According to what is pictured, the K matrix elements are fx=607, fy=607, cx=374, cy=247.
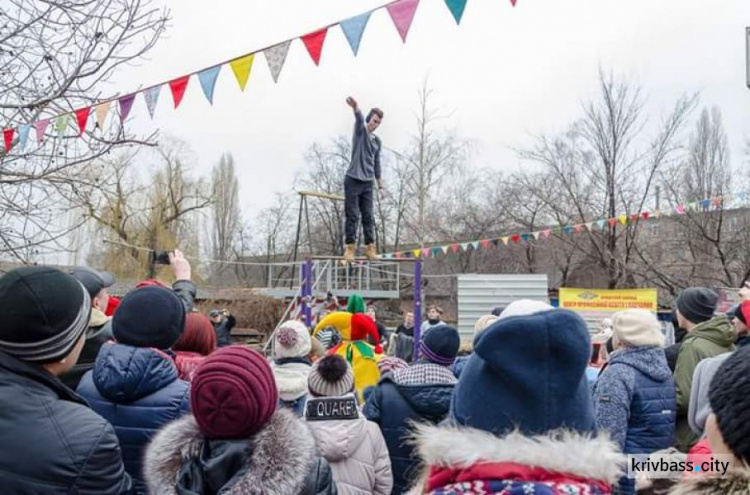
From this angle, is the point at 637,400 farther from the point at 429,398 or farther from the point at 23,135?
the point at 23,135

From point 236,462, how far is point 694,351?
3.13m

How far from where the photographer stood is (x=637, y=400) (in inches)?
131

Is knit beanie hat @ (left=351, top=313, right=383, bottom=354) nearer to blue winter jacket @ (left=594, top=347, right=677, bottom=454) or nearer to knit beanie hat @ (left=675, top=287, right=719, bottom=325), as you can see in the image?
blue winter jacket @ (left=594, top=347, right=677, bottom=454)

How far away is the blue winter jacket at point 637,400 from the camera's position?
3254 mm

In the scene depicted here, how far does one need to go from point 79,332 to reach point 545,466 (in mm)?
1494

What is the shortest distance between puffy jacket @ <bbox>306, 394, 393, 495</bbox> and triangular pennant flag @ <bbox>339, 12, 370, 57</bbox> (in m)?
4.29

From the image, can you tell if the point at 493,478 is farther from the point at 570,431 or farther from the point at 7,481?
the point at 7,481

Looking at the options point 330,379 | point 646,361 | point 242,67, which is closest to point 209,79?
point 242,67

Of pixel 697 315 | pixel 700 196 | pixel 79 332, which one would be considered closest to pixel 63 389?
pixel 79 332

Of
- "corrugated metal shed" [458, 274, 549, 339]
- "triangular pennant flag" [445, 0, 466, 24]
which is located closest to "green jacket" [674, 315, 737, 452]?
"triangular pennant flag" [445, 0, 466, 24]

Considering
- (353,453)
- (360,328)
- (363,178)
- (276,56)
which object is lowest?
(353,453)

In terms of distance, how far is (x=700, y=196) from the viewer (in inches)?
971

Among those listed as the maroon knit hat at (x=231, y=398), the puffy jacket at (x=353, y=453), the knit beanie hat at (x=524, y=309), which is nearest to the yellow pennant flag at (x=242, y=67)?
the puffy jacket at (x=353, y=453)

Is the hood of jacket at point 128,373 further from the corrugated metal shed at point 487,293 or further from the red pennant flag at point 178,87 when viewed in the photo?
the corrugated metal shed at point 487,293
